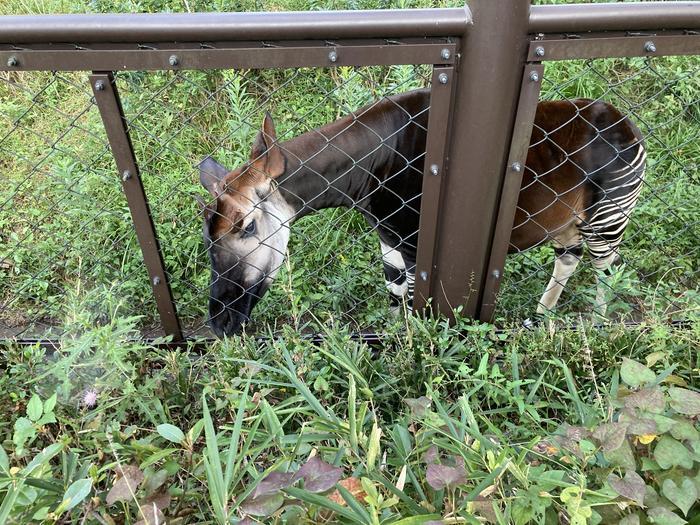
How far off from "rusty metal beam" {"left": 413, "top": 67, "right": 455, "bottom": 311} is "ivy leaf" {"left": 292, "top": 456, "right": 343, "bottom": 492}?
93 cm

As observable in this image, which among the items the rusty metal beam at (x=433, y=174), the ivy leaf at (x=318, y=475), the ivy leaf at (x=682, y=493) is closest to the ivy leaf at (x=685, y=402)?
the ivy leaf at (x=682, y=493)

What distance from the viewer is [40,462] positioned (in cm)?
124

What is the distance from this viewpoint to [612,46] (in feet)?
5.01

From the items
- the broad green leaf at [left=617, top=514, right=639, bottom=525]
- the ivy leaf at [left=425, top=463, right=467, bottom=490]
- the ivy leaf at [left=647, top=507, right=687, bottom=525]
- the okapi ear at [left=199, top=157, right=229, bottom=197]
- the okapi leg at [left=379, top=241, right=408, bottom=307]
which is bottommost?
the okapi leg at [left=379, top=241, right=408, bottom=307]

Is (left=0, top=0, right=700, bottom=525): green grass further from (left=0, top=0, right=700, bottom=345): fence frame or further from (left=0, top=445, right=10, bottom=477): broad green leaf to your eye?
(left=0, top=0, right=700, bottom=345): fence frame

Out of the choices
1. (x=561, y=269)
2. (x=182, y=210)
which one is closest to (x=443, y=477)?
(x=561, y=269)

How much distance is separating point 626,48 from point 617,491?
110 centimetres

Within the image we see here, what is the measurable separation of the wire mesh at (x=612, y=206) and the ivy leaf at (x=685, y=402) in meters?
0.81

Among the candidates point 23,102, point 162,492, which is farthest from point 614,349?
point 23,102

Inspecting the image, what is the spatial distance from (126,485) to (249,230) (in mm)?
1218

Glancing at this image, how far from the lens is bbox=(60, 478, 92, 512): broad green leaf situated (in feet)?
3.82

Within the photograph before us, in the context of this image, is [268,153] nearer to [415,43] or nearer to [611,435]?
[415,43]

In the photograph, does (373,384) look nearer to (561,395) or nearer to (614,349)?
(561,395)

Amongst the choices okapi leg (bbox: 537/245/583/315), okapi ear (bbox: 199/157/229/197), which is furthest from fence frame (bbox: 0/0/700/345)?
okapi leg (bbox: 537/245/583/315)
